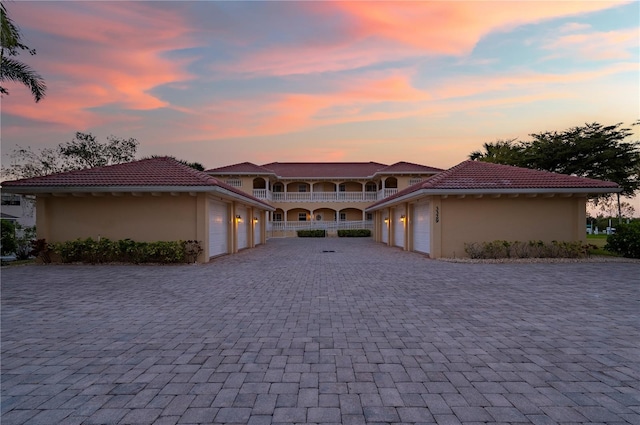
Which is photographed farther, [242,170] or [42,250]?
[242,170]

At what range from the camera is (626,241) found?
12.9 m

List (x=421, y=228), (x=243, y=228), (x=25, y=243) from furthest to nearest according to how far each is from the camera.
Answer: (x=243, y=228) → (x=421, y=228) → (x=25, y=243)

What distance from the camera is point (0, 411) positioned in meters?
2.51

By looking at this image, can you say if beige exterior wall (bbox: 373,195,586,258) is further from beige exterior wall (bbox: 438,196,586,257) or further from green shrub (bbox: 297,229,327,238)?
green shrub (bbox: 297,229,327,238)

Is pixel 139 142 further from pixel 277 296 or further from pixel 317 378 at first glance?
pixel 317 378

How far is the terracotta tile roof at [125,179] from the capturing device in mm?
11680

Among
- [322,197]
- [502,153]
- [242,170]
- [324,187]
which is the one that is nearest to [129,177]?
[242,170]

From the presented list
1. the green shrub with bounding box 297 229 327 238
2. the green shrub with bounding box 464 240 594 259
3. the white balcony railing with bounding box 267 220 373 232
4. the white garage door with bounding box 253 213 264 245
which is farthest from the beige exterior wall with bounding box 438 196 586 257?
the white balcony railing with bounding box 267 220 373 232

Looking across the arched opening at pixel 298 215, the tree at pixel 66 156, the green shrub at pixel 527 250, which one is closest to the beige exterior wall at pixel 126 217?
the green shrub at pixel 527 250

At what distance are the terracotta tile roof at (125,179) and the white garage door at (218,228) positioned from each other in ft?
5.88

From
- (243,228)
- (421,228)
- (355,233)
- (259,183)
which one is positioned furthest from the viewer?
(259,183)

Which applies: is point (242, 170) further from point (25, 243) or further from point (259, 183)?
point (25, 243)

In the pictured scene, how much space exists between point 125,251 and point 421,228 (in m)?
13.7

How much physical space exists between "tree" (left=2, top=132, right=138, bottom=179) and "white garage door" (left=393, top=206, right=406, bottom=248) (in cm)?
2320
